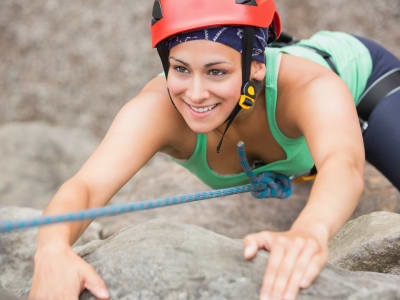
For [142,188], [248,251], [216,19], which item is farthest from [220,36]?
[142,188]

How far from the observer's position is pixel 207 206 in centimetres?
346

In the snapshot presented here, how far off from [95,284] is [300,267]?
59cm

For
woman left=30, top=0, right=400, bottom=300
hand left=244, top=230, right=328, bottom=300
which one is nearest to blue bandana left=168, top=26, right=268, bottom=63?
woman left=30, top=0, right=400, bottom=300

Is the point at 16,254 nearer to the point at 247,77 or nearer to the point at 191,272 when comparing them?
the point at 191,272

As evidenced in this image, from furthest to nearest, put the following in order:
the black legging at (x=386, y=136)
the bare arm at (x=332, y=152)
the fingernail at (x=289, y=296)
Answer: the black legging at (x=386, y=136) → the bare arm at (x=332, y=152) → the fingernail at (x=289, y=296)

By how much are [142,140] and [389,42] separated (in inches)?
140

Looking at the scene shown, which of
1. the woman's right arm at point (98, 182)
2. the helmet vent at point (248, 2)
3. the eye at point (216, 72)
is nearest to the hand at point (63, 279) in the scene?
the woman's right arm at point (98, 182)

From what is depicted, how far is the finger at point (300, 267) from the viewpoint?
1.18m

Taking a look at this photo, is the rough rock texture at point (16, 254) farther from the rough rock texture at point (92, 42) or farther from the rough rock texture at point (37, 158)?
the rough rock texture at point (92, 42)

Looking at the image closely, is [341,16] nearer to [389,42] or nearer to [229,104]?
[389,42]

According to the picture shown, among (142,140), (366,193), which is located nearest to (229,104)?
(142,140)

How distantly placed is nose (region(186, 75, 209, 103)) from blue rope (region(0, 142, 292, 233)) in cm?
35

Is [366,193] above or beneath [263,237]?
beneath

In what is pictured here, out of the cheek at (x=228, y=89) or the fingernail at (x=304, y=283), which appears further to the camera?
the cheek at (x=228, y=89)
